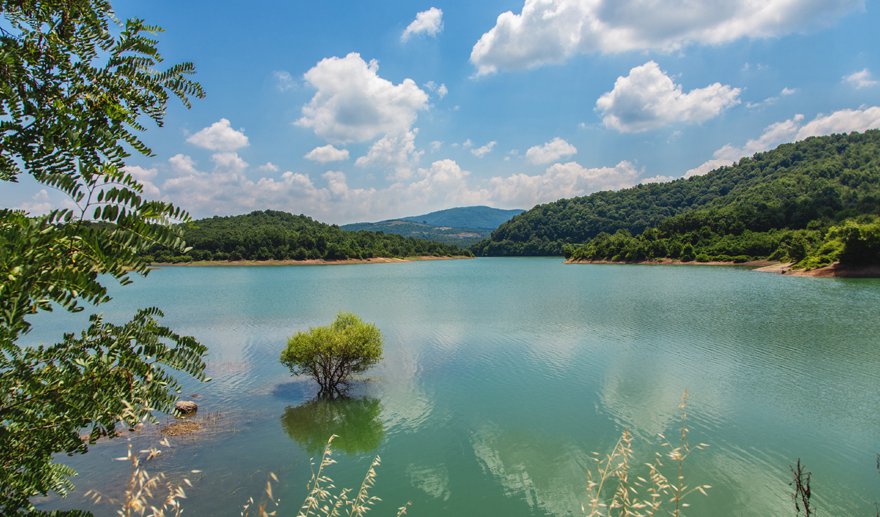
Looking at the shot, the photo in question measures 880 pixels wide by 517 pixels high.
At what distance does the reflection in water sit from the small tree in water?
151 centimetres

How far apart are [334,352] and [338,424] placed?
4.11 meters

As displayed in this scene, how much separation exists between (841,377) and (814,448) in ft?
30.1

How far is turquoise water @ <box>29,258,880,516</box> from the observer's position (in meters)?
13.1

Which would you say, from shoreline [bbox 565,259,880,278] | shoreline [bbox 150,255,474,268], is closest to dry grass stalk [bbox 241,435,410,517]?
shoreline [bbox 565,259,880,278]

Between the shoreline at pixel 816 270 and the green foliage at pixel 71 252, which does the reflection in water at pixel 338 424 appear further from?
the shoreline at pixel 816 270

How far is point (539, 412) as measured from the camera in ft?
60.0

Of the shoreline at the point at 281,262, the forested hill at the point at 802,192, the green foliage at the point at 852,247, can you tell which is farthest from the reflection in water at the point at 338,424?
the forested hill at the point at 802,192

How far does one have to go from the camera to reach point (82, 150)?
9.87ft

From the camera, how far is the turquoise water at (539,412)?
1311 cm

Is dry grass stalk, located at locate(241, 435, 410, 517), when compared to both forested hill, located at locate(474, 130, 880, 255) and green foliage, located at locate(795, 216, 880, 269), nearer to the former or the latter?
green foliage, located at locate(795, 216, 880, 269)

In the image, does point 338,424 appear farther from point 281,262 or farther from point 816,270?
point 281,262

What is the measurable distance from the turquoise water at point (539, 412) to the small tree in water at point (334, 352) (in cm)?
105

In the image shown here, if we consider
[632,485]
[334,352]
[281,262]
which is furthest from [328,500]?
[281,262]

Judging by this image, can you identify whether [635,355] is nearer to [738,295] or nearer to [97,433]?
[97,433]
